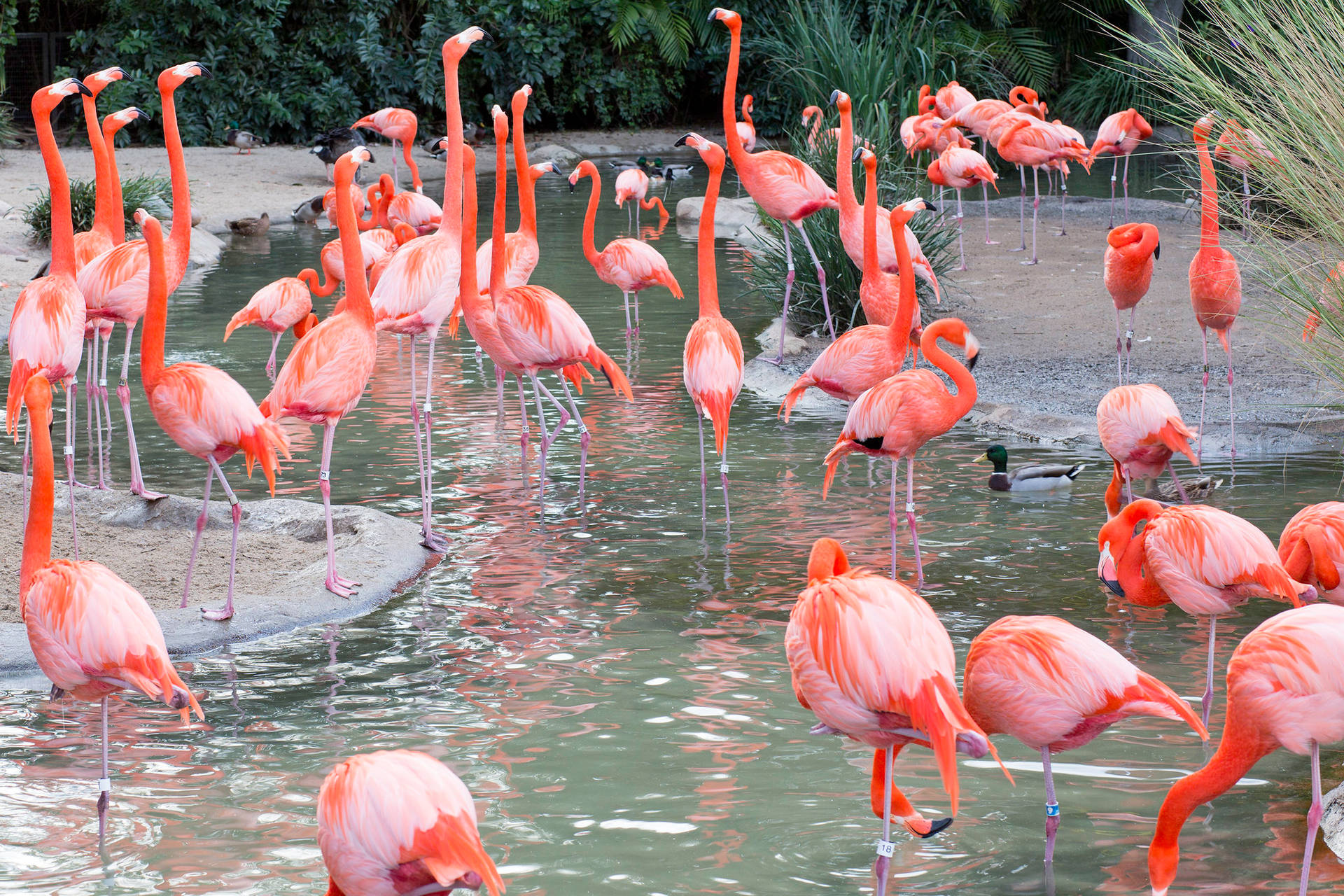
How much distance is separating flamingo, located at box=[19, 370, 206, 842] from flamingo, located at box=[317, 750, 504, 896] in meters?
1.01

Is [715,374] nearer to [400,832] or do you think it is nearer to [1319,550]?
[1319,550]

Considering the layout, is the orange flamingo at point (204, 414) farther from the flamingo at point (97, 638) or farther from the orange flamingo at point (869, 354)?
the orange flamingo at point (869, 354)

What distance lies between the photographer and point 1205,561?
364cm

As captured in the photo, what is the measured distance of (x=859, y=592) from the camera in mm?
2959

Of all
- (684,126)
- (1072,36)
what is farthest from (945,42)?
(684,126)

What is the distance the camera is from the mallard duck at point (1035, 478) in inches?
233

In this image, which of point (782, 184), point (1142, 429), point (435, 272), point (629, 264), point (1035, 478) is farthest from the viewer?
point (629, 264)

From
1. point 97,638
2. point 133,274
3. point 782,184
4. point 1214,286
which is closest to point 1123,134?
point 782,184

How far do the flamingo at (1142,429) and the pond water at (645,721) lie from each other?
0.43 m

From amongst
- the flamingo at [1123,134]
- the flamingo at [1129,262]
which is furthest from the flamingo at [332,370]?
the flamingo at [1123,134]

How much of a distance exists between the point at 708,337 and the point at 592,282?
611 centimetres

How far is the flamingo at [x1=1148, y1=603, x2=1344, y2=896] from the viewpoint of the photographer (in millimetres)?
2707

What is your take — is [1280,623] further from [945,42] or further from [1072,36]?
[1072,36]

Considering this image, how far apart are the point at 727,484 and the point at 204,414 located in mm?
2164
